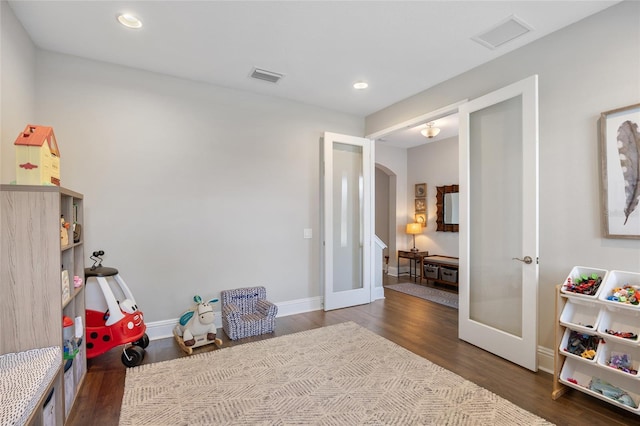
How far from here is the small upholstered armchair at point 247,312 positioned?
11.0 ft

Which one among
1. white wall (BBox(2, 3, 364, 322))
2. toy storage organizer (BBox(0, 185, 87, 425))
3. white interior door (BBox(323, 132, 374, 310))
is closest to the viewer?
toy storage organizer (BBox(0, 185, 87, 425))

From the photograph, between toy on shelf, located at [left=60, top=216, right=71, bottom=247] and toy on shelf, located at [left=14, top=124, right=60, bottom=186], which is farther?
toy on shelf, located at [left=60, top=216, right=71, bottom=247]

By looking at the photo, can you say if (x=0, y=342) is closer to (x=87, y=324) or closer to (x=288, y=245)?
(x=87, y=324)

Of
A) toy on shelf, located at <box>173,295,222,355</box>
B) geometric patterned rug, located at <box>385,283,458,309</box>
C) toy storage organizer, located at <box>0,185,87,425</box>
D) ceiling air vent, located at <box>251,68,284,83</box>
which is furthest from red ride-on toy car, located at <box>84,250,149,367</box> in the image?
geometric patterned rug, located at <box>385,283,458,309</box>

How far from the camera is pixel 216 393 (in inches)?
90.7

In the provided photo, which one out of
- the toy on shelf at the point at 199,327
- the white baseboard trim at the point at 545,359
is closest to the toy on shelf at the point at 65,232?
→ the toy on shelf at the point at 199,327

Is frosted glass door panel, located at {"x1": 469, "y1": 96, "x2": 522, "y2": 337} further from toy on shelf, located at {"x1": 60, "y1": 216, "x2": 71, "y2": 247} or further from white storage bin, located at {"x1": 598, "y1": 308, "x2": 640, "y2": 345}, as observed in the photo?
toy on shelf, located at {"x1": 60, "y1": 216, "x2": 71, "y2": 247}

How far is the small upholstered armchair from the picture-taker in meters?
3.37

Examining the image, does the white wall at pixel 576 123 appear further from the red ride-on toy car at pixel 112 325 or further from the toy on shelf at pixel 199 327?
the red ride-on toy car at pixel 112 325

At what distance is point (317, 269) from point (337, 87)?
245 cm

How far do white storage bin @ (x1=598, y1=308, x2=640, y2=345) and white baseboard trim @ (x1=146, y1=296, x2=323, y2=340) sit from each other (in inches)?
120

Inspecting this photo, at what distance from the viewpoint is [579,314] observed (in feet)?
7.74

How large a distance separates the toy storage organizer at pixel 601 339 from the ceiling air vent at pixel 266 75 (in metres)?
3.32

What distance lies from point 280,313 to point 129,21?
3.46 metres
